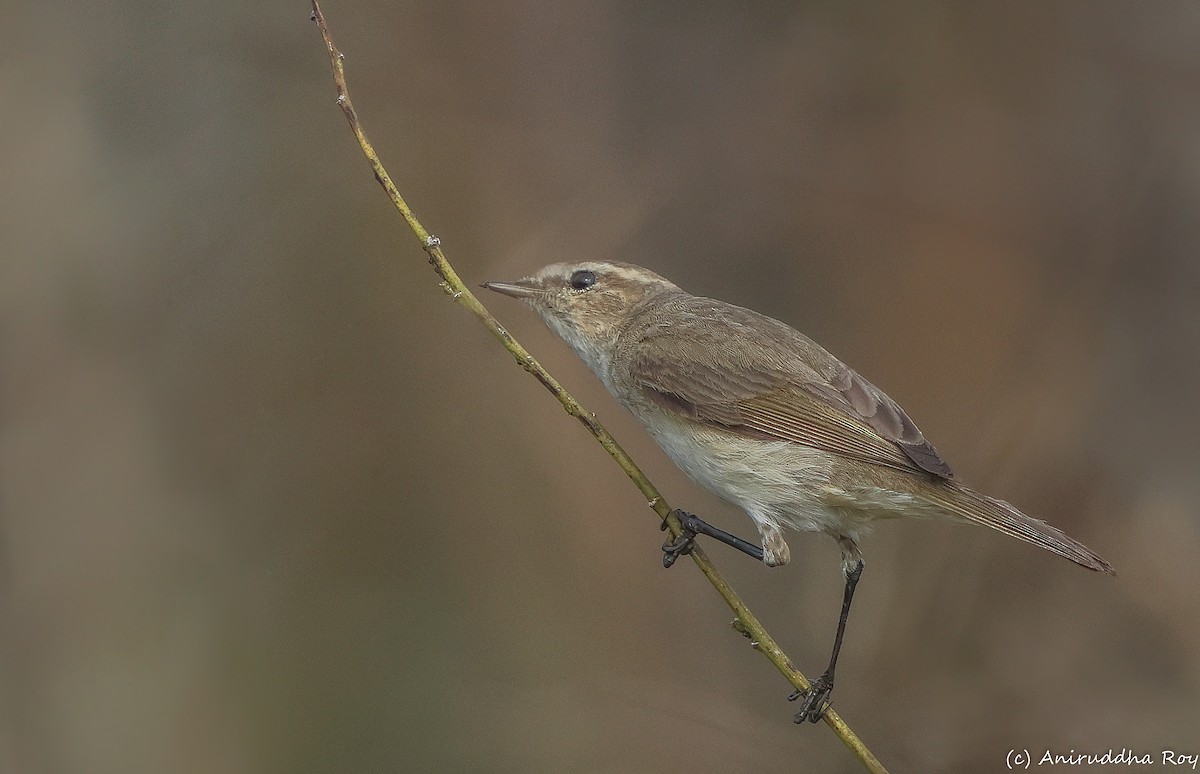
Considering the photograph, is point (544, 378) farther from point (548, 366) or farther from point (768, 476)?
point (548, 366)

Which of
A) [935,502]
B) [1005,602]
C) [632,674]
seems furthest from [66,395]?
[1005,602]

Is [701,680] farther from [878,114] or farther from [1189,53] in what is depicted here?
[1189,53]

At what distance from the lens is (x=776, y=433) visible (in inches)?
153

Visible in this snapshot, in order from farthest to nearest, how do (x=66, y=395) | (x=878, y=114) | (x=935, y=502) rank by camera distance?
(x=878, y=114) < (x=66, y=395) < (x=935, y=502)

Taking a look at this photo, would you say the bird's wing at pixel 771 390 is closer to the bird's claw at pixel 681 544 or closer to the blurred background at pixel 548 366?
the bird's claw at pixel 681 544

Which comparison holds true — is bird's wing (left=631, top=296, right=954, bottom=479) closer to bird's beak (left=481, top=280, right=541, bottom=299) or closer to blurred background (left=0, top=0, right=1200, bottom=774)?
bird's beak (left=481, top=280, right=541, bottom=299)

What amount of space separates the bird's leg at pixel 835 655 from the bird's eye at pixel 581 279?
1.49 meters

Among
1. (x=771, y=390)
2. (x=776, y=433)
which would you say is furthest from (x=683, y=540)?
(x=771, y=390)

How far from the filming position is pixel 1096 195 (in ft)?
20.8

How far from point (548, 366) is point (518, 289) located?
179cm

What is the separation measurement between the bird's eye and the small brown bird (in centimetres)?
23

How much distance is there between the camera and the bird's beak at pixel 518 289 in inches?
169

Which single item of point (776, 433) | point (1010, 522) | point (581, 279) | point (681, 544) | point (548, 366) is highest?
point (548, 366)

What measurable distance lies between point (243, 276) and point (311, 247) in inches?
17.2
